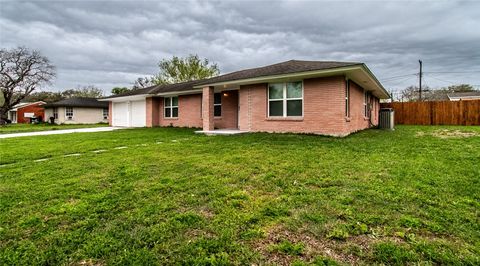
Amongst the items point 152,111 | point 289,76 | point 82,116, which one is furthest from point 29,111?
point 289,76

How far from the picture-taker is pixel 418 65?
29312mm

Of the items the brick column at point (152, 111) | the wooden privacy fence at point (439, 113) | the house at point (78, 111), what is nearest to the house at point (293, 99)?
the brick column at point (152, 111)

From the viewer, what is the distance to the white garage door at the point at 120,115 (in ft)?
71.5

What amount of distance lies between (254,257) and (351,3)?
44.2 ft

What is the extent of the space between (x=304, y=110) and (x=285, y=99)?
1.07 meters

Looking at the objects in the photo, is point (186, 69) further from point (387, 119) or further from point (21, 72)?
point (387, 119)

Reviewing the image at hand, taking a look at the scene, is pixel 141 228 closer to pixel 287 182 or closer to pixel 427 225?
pixel 287 182

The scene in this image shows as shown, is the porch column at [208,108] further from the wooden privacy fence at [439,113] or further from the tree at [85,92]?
the tree at [85,92]

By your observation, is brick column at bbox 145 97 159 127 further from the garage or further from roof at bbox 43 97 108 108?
roof at bbox 43 97 108 108

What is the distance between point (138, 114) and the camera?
20.4m

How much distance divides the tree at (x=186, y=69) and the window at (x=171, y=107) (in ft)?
52.7

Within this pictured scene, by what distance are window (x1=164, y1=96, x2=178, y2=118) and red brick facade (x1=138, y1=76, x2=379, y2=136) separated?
1.71m

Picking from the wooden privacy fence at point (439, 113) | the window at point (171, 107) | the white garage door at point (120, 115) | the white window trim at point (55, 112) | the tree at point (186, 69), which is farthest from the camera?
the tree at point (186, 69)

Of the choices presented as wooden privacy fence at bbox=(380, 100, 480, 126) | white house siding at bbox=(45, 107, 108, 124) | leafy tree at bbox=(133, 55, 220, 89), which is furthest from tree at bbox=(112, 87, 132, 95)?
wooden privacy fence at bbox=(380, 100, 480, 126)
